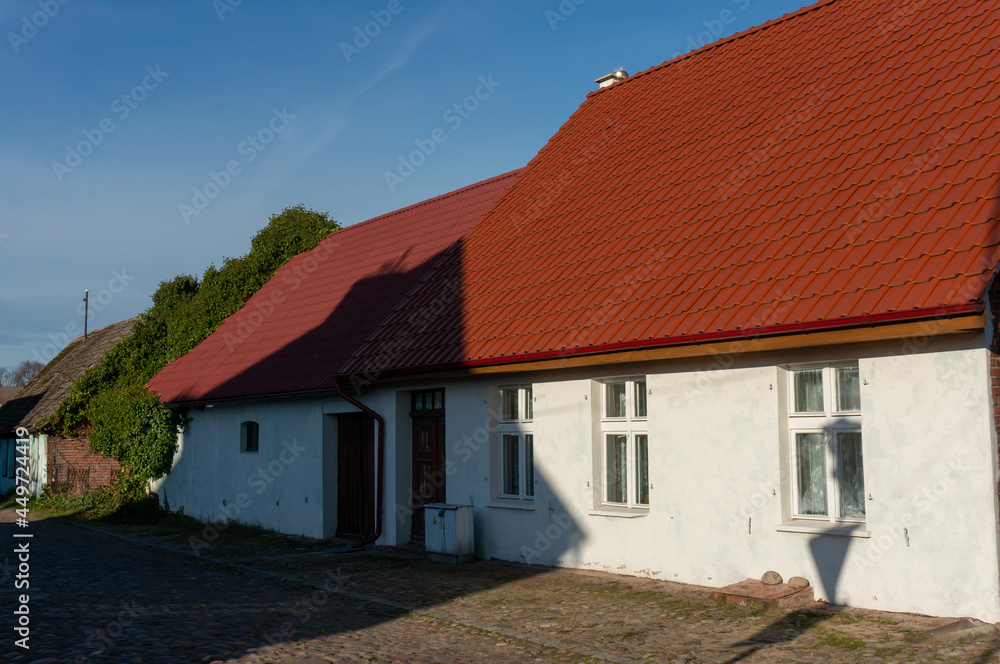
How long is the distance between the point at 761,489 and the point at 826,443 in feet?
2.71

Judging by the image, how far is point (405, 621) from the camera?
893 centimetres

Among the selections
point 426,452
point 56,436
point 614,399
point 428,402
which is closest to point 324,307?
point 428,402

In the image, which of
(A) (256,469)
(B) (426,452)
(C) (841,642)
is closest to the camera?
(C) (841,642)

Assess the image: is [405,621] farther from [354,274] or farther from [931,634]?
[354,274]

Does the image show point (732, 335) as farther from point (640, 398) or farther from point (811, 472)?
point (640, 398)

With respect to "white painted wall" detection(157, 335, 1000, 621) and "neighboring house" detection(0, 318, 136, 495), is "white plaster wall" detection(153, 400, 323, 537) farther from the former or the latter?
"neighboring house" detection(0, 318, 136, 495)

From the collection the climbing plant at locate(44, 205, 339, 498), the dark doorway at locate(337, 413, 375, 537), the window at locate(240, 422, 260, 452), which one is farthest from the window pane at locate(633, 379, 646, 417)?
the climbing plant at locate(44, 205, 339, 498)

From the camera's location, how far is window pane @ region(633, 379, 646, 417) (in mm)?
10938

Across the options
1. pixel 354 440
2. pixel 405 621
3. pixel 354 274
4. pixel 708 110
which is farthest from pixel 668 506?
pixel 354 274

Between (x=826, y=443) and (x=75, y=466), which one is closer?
(x=826, y=443)

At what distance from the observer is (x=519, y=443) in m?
12.5

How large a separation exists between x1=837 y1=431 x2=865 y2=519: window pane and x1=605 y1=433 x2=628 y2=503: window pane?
288 centimetres

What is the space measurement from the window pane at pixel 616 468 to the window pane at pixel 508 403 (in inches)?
70.5

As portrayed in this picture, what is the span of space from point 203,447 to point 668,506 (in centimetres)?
1350
